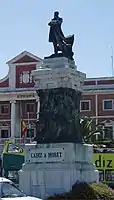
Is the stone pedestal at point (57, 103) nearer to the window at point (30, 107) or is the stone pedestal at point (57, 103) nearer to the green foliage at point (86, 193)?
the green foliage at point (86, 193)

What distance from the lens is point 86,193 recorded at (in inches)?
768

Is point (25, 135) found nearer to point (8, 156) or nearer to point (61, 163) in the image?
point (8, 156)

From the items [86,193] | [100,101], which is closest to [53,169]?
[86,193]

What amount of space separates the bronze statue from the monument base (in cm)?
419

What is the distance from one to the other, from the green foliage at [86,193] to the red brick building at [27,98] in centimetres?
5230

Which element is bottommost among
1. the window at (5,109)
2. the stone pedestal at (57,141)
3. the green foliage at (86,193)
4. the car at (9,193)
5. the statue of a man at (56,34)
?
the green foliage at (86,193)

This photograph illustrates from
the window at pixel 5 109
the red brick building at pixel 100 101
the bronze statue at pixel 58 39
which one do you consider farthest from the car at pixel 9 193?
the window at pixel 5 109

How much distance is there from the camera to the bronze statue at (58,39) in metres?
22.4

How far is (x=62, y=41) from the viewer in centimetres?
2264

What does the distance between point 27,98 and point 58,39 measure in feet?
174

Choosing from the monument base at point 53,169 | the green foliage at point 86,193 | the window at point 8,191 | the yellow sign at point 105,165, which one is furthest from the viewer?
the yellow sign at point 105,165

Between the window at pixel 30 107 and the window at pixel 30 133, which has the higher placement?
the window at pixel 30 107

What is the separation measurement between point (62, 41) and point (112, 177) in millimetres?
15483

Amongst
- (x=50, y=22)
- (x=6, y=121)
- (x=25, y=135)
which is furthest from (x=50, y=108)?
(x=6, y=121)
